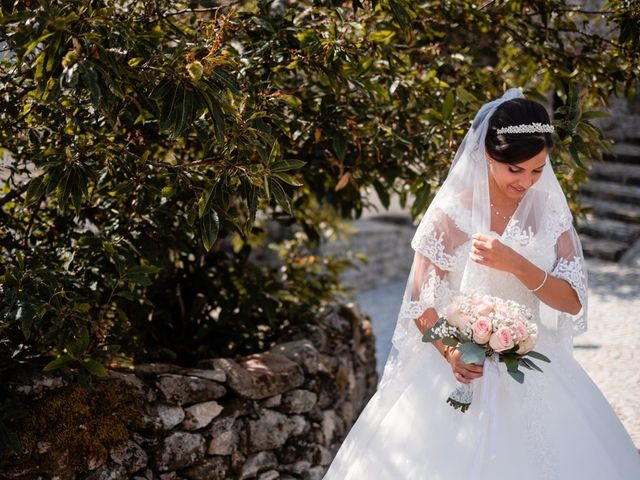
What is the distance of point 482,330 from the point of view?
2.28 metres

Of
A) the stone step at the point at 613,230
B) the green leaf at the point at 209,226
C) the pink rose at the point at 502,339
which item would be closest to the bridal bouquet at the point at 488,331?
the pink rose at the point at 502,339

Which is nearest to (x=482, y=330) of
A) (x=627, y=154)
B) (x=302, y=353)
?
(x=302, y=353)

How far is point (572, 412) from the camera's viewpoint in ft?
8.69

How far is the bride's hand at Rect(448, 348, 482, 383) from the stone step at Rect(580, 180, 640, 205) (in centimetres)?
785

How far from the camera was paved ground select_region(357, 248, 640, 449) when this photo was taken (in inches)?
187

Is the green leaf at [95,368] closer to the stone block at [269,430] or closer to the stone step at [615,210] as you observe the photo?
the stone block at [269,430]

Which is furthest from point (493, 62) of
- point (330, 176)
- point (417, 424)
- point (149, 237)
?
point (417, 424)

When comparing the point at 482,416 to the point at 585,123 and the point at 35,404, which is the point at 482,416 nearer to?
the point at 585,123

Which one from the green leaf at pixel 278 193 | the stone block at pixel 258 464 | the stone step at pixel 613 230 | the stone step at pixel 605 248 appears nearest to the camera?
the green leaf at pixel 278 193

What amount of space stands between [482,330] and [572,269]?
58 centimetres

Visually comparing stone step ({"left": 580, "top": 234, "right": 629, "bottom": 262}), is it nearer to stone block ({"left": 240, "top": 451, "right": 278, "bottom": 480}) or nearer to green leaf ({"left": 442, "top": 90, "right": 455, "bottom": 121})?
green leaf ({"left": 442, "top": 90, "right": 455, "bottom": 121})

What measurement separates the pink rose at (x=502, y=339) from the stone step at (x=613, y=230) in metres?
6.87

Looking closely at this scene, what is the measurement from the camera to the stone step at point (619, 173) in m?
9.95

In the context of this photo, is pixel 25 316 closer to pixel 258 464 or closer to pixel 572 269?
pixel 258 464
